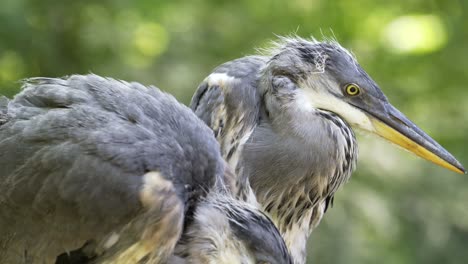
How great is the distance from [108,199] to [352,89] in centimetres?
112

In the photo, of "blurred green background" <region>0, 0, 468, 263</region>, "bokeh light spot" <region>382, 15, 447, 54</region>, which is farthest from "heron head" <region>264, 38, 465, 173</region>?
"bokeh light spot" <region>382, 15, 447, 54</region>

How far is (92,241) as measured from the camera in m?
2.50

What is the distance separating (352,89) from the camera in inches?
125

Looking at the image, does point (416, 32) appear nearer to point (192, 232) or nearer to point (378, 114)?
point (378, 114)

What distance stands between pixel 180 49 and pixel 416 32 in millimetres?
1536

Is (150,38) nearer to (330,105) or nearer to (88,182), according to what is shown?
(330,105)

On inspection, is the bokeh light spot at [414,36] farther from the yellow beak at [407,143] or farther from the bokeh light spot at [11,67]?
the yellow beak at [407,143]

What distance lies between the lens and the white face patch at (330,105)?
3203 millimetres

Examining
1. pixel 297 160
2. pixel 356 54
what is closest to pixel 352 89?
pixel 297 160

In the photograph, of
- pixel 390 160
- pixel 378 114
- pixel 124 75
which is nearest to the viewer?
pixel 378 114

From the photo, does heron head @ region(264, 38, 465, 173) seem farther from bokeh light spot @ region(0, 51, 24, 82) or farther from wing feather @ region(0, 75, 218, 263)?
bokeh light spot @ region(0, 51, 24, 82)

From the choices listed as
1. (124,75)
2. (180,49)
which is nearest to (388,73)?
(180,49)

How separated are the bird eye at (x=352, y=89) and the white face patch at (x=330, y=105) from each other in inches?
1.7

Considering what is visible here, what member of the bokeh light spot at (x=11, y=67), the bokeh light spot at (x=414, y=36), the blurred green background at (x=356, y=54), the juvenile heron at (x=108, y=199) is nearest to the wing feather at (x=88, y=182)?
the juvenile heron at (x=108, y=199)
